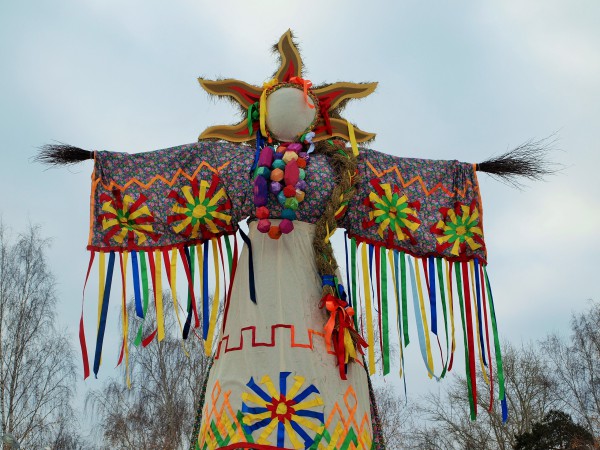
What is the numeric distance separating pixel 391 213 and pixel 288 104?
933mm

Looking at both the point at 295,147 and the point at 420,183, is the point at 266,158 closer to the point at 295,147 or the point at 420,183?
the point at 295,147

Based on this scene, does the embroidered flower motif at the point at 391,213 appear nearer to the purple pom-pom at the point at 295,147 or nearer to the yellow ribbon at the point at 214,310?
the purple pom-pom at the point at 295,147

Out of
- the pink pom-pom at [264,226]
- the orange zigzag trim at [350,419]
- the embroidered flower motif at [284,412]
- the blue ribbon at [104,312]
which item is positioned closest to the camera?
the embroidered flower motif at [284,412]

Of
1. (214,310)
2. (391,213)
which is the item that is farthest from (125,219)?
(391,213)

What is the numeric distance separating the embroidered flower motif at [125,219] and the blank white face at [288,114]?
3.05 ft

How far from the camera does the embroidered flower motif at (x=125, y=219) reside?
4461 millimetres

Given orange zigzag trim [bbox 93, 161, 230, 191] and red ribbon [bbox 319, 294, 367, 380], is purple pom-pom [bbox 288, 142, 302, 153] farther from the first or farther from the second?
red ribbon [bbox 319, 294, 367, 380]

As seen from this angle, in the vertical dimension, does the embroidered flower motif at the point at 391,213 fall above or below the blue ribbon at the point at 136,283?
above

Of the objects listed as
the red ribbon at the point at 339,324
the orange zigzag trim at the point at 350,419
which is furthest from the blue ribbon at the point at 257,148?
the orange zigzag trim at the point at 350,419

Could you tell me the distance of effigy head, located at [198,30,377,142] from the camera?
462 cm

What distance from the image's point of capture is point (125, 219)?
14.8ft

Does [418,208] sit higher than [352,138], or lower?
lower

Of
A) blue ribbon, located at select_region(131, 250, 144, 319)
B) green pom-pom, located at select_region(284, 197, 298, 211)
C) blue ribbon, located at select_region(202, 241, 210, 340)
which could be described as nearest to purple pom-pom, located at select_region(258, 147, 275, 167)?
green pom-pom, located at select_region(284, 197, 298, 211)

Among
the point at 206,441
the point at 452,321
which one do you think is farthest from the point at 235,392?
the point at 452,321
